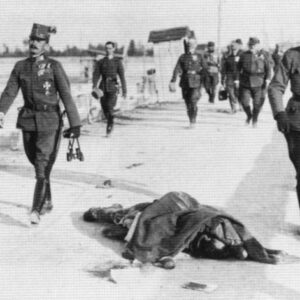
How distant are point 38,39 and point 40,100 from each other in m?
0.61

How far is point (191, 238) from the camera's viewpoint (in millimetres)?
5438

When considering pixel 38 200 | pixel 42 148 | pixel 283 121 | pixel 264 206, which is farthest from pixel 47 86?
pixel 264 206

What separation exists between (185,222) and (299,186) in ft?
4.65

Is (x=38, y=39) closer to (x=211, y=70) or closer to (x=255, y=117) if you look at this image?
(x=255, y=117)

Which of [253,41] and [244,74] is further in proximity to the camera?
[244,74]

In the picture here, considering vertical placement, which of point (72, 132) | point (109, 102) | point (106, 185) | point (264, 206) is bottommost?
point (106, 185)

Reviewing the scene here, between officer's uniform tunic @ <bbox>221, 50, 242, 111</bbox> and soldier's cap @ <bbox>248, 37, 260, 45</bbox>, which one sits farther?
officer's uniform tunic @ <bbox>221, 50, 242, 111</bbox>

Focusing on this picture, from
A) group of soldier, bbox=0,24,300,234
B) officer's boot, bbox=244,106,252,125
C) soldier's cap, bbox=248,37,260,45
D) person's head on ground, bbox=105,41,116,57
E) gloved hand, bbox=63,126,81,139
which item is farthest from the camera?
officer's boot, bbox=244,106,252,125

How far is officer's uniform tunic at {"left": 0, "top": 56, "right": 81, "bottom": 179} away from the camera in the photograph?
22.5 ft

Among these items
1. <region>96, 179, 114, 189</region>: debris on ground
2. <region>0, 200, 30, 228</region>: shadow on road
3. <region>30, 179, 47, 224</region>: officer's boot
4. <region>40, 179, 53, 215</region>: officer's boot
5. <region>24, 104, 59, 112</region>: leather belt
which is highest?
<region>24, 104, 59, 112</region>: leather belt

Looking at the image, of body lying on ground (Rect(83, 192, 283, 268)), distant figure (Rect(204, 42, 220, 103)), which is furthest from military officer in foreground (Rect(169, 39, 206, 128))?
body lying on ground (Rect(83, 192, 283, 268))

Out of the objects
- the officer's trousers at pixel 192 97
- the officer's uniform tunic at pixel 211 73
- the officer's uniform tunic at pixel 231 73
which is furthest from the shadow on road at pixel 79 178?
the officer's uniform tunic at pixel 211 73

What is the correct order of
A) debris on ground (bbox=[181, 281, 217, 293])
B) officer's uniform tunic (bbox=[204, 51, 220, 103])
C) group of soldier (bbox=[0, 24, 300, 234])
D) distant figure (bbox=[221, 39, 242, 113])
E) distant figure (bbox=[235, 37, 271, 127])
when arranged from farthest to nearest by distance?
1. officer's uniform tunic (bbox=[204, 51, 220, 103])
2. distant figure (bbox=[221, 39, 242, 113])
3. distant figure (bbox=[235, 37, 271, 127])
4. group of soldier (bbox=[0, 24, 300, 234])
5. debris on ground (bbox=[181, 281, 217, 293])

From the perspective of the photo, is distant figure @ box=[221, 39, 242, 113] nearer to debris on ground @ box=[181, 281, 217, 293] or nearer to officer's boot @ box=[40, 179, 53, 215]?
officer's boot @ box=[40, 179, 53, 215]
